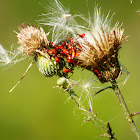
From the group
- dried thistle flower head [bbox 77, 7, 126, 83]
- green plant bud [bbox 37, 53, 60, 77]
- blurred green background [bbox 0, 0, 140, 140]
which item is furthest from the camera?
blurred green background [bbox 0, 0, 140, 140]

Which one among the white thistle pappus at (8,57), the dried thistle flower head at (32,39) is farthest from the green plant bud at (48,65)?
A: the white thistle pappus at (8,57)

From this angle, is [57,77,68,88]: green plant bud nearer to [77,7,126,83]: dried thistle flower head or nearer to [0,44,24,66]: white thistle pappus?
[77,7,126,83]: dried thistle flower head

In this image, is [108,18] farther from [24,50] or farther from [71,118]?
[71,118]

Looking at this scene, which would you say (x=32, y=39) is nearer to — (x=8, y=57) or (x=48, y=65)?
(x=48, y=65)

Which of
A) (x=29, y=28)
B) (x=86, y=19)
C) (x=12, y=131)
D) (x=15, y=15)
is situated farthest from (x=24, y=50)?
(x=15, y=15)

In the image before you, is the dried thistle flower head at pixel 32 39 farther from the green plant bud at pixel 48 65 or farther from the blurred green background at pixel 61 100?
the blurred green background at pixel 61 100

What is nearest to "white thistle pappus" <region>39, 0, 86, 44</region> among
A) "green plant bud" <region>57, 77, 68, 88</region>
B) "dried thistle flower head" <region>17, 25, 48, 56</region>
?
"dried thistle flower head" <region>17, 25, 48, 56</region>

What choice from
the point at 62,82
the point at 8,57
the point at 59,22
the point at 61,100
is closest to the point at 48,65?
the point at 62,82
